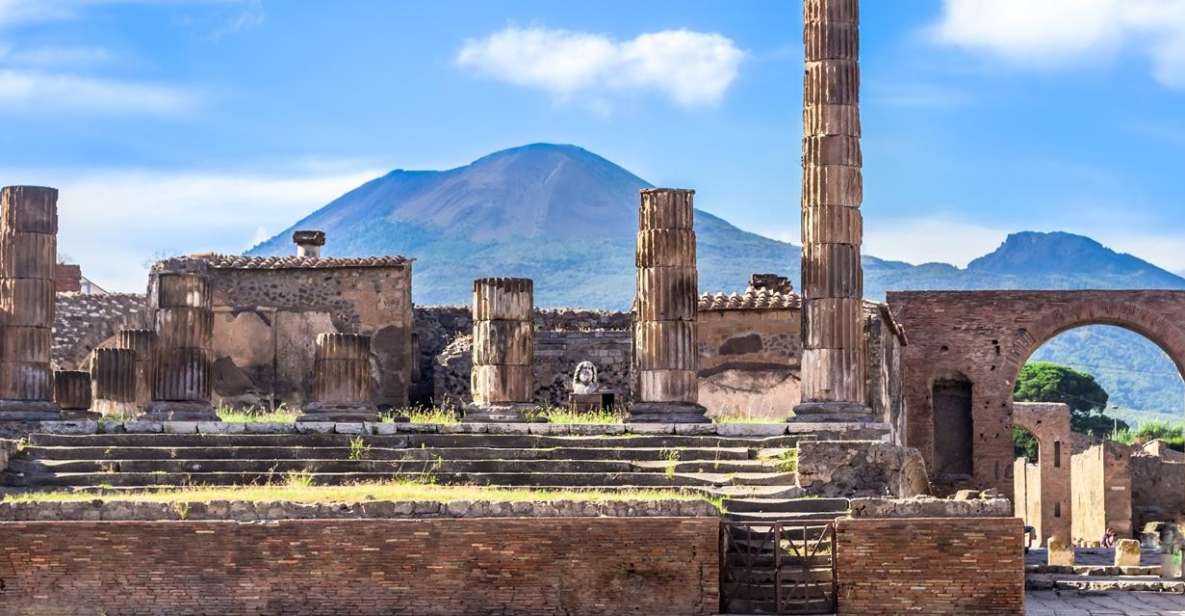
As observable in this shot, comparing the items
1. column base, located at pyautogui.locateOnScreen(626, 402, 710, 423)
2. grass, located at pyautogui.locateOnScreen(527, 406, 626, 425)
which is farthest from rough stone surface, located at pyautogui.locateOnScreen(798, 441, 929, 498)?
grass, located at pyautogui.locateOnScreen(527, 406, 626, 425)

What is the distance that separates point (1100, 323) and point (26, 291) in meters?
21.9

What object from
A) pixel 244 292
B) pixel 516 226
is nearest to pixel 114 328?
pixel 244 292

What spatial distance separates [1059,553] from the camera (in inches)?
1380

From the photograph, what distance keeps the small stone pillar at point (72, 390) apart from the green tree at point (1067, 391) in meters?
80.5

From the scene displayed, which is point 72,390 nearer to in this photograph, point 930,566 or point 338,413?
point 338,413

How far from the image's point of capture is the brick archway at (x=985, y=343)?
1586 inches

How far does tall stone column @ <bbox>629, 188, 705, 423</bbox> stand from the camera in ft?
81.8

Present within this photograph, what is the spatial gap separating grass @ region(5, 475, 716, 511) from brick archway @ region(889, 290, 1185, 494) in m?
20.0

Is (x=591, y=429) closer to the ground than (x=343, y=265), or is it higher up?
closer to the ground

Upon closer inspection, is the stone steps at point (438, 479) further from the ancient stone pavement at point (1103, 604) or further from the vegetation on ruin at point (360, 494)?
the ancient stone pavement at point (1103, 604)

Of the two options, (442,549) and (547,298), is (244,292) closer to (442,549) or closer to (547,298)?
(442,549)

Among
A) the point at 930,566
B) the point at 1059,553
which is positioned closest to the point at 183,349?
the point at 930,566

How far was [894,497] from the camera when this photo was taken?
2098 centimetres

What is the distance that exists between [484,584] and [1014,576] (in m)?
4.89
